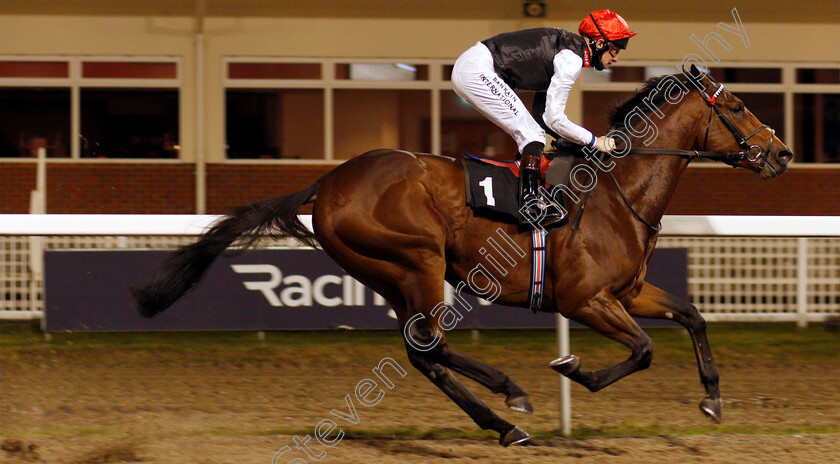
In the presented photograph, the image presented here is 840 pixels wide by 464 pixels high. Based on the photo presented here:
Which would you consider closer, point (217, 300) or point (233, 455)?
point (233, 455)

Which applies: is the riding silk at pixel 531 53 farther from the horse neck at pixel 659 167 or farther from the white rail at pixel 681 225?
the white rail at pixel 681 225

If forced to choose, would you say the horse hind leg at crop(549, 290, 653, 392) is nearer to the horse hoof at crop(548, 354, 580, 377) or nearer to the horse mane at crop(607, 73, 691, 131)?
the horse hoof at crop(548, 354, 580, 377)

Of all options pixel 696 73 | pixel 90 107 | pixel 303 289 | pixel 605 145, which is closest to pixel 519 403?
pixel 605 145

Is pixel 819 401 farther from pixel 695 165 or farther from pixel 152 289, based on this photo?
pixel 695 165

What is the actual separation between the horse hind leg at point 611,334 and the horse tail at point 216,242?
123 centimetres

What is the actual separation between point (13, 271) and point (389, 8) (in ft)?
14.2

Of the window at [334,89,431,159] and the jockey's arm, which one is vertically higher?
the window at [334,89,431,159]

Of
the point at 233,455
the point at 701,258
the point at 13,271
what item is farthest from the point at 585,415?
the point at 13,271

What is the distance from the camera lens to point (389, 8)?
8.59 meters

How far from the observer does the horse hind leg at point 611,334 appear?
3.67m

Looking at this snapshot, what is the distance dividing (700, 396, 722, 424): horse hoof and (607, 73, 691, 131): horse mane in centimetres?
121

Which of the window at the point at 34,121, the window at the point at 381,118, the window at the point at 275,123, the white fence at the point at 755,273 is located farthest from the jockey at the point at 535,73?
the window at the point at 34,121

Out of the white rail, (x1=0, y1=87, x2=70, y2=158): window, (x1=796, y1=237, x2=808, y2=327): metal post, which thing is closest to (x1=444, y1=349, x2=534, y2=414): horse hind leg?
the white rail

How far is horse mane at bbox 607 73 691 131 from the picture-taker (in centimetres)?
399
